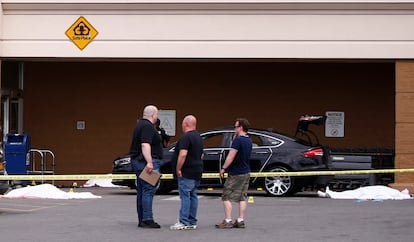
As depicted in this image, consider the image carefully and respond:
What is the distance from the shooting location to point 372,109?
76.2 ft

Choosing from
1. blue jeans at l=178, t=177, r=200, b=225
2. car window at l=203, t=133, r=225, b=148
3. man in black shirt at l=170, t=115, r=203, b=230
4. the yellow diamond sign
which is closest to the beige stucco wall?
the yellow diamond sign

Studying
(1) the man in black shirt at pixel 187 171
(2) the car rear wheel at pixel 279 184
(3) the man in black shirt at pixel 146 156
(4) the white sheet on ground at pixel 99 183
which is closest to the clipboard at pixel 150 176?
(3) the man in black shirt at pixel 146 156

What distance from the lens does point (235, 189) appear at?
12070 mm

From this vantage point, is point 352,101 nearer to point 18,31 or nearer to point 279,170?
point 279,170

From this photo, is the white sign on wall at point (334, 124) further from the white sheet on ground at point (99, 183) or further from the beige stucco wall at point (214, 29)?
the white sheet on ground at point (99, 183)

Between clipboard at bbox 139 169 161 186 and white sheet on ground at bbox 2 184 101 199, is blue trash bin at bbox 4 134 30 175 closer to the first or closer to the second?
white sheet on ground at bbox 2 184 101 199

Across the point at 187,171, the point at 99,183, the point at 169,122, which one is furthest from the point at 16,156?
Result: the point at 187,171

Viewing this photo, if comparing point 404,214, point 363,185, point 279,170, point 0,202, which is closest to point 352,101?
point 363,185

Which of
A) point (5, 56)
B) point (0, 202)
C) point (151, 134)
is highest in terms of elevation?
point (5, 56)

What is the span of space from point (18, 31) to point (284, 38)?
6.52 meters

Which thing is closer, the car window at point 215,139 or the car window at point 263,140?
the car window at point 263,140

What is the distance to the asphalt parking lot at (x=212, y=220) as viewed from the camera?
11305 millimetres

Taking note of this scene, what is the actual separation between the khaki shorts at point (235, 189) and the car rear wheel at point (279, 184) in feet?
20.2

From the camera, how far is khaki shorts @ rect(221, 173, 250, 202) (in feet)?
39.5
